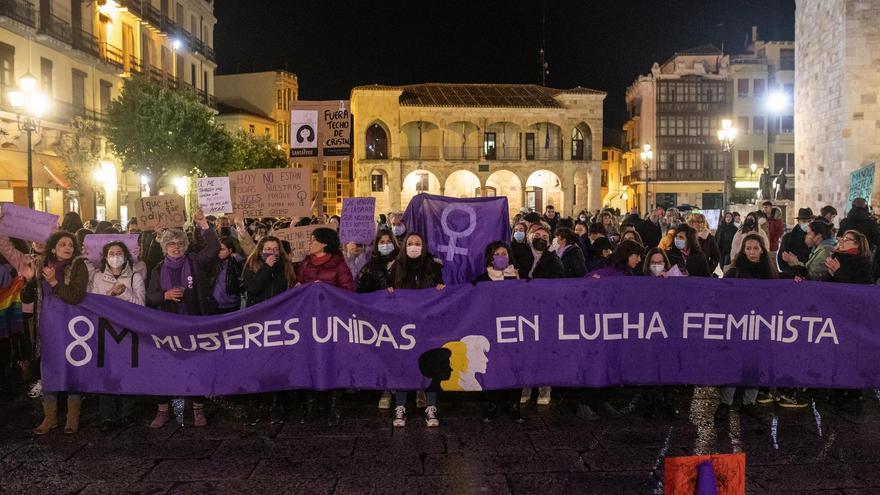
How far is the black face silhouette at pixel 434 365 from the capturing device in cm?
688

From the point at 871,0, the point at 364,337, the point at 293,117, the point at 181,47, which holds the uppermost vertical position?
the point at 181,47

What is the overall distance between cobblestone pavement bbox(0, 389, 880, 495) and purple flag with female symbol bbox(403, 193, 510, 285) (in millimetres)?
2239

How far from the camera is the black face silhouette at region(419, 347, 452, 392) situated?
6.88 m

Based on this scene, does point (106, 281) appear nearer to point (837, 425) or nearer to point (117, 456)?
point (117, 456)

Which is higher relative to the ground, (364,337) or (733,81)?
(733,81)

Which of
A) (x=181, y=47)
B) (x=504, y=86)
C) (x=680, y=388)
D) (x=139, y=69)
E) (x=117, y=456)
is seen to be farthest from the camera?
(x=504, y=86)

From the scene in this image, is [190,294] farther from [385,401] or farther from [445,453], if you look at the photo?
[445,453]

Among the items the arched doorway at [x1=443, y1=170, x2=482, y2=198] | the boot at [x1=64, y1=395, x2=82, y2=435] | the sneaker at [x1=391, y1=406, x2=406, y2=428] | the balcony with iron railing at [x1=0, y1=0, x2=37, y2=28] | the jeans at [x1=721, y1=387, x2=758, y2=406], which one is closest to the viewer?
the boot at [x1=64, y1=395, x2=82, y2=435]

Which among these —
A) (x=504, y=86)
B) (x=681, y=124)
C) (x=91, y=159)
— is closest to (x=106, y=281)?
(x=91, y=159)

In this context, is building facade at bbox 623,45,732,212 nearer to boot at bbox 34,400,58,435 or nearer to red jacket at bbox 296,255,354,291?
red jacket at bbox 296,255,354,291

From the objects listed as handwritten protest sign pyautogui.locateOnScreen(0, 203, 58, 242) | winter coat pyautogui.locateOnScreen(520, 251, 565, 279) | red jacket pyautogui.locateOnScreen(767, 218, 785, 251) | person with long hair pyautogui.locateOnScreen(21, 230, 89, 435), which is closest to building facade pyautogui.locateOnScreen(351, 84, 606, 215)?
red jacket pyautogui.locateOnScreen(767, 218, 785, 251)

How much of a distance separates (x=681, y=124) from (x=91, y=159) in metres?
47.3

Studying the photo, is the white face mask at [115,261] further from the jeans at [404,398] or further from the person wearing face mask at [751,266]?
the person wearing face mask at [751,266]

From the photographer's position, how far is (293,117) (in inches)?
473
